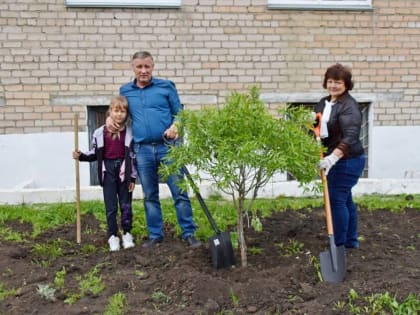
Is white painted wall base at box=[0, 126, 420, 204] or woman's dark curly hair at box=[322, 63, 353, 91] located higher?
woman's dark curly hair at box=[322, 63, 353, 91]

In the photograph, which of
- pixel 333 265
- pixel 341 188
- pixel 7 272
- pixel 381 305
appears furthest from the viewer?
pixel 341 188

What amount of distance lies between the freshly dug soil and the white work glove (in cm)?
74

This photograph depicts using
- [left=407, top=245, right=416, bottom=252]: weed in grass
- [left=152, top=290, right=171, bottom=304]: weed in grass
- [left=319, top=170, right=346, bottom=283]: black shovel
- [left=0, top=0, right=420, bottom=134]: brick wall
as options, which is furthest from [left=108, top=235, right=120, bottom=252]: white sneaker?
[left=0, top=0, right=420, bottom=134]: brick wall

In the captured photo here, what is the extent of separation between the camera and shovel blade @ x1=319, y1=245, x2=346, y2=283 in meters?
3.90

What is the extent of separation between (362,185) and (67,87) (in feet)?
13.2

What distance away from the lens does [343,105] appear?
4.34 m

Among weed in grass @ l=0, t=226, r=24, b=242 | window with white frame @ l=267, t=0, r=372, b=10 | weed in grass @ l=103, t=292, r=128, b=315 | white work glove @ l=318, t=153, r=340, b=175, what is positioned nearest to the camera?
weed in grass @ l=103, t=292, r=128, b=315

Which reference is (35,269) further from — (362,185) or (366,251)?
(362,185)

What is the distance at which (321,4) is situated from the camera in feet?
24.6

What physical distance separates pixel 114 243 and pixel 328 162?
78.1 inches

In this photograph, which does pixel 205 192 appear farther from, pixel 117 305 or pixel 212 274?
pixel 117 305

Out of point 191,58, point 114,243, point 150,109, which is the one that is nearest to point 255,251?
point 114,243

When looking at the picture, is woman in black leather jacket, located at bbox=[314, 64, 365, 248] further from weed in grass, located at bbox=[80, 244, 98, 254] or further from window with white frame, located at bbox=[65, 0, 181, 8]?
window with white frame, located at bbox=[65, 0, 181, 8]

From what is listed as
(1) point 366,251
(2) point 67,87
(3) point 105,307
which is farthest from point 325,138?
(2) point 67,87
